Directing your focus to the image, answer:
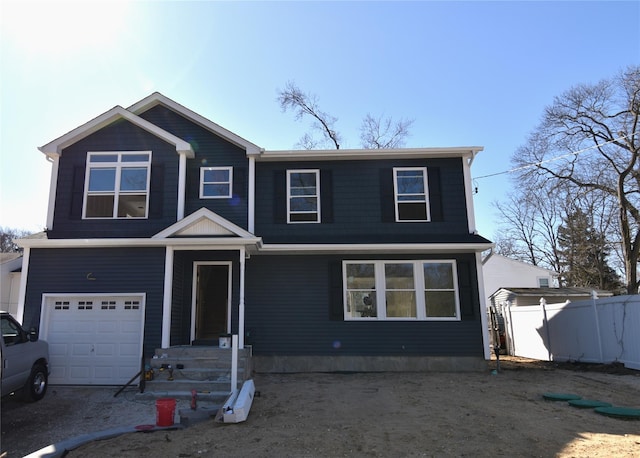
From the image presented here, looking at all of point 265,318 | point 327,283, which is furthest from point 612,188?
point 265,318

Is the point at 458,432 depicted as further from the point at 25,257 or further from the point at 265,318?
the point at 25,257

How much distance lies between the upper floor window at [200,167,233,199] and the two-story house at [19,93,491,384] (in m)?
0.04

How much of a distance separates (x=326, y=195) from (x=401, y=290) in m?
3.30

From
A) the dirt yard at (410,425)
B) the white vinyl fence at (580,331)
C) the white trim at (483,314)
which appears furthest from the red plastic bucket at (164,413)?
the white vinyl fence at (580,331)

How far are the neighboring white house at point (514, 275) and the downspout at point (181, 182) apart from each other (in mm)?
22612

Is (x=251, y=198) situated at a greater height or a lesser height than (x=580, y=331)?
greater

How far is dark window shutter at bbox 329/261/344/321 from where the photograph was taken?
446 inches

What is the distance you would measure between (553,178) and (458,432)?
20648mm

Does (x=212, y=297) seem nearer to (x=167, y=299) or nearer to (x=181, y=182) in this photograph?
(x=167, y=299)

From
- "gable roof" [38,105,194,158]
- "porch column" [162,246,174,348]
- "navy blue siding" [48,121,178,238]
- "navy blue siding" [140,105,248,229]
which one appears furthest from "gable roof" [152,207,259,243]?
"gable roof" [38,105,194,158]

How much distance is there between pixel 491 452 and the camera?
5062 mm

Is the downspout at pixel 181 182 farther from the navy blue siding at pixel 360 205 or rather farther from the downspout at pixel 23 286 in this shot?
the downspout at pixel 23 286

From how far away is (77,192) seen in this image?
1128 centimetres

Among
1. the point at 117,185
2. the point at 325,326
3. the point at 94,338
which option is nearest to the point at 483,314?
the point at 325,326
